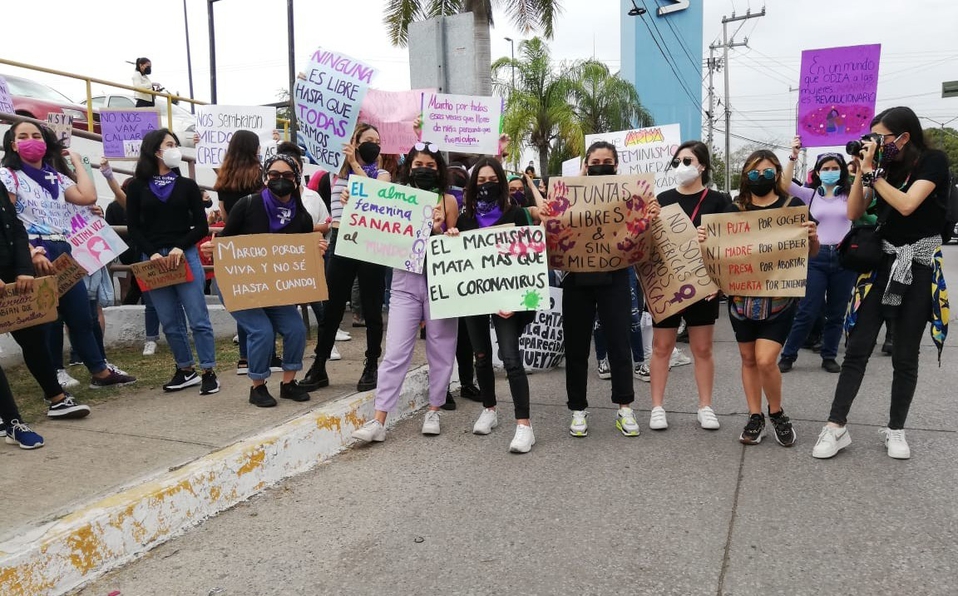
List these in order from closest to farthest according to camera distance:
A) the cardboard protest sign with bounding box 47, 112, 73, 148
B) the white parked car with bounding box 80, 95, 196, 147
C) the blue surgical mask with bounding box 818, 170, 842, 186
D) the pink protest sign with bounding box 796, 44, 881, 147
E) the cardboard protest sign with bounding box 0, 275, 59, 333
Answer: the cardboard protest sign with bounding box 0, 275, 59, 333, the cardboard protest sign with bounding box 47, 112, 73, 148, the blue surgical mask with bounding box 818, 170, 842, 186, the pink protest sign with bounding box 796, 44, 881, 147, the white parked car with bounding box 80, 95, 196, 147

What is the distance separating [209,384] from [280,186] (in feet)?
5.36

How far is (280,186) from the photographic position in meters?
4.98

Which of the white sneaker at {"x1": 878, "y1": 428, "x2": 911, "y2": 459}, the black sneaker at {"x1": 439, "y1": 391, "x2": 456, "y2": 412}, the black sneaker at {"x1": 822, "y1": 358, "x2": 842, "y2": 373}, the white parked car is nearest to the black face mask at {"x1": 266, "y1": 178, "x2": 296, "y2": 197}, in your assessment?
the black sneaker at {"x1": 439, "y1": 391, "x2": 456, "y2": 412}

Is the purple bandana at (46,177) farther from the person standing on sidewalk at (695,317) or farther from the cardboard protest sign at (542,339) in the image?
the person standing on sidewalk at (695,317)

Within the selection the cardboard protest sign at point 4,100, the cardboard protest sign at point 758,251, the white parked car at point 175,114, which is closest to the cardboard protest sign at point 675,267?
the cardboard protest sign at point 758,251

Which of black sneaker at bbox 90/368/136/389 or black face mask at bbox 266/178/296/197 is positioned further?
black sneaker at bbox 90/368/136/389

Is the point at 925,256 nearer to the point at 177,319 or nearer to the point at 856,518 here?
the point at 856,518

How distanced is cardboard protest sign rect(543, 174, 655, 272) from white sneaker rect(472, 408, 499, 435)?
3.63 feet

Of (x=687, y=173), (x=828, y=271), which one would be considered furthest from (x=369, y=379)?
(x=828, y=271)

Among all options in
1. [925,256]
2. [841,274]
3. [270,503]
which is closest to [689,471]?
[925,256]

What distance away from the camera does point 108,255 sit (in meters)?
5.60

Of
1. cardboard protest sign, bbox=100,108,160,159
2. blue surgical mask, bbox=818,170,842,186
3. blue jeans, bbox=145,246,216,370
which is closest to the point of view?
blue jeans, bbox=145,246,216,370

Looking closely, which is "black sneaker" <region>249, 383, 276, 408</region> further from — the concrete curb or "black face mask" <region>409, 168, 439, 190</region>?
"black face mask" <region>409, 168, 439, 190</region>

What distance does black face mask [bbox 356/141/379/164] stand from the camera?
550cm
